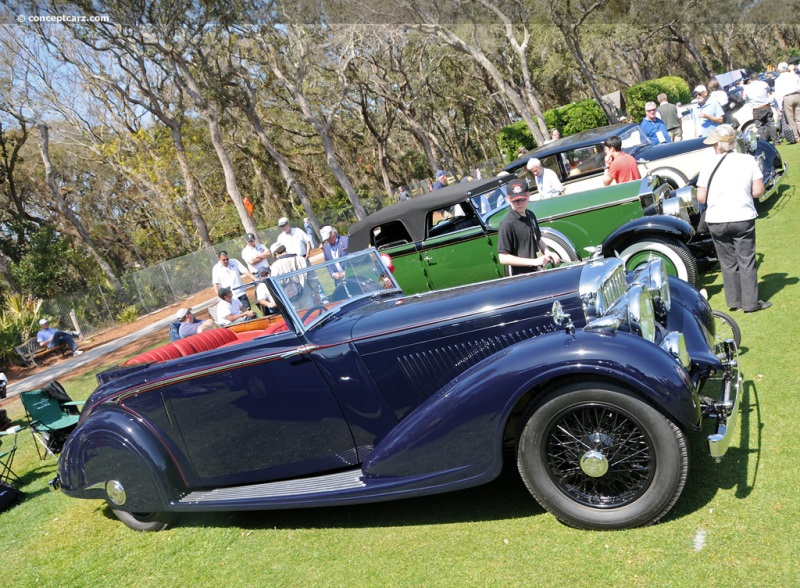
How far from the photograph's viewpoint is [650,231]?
7.11 meters

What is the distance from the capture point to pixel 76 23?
63.6 ft

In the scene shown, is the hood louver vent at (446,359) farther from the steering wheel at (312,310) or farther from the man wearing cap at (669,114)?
the man wearing cap at (669,114)

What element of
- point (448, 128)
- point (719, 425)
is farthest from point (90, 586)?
point (448, 128)

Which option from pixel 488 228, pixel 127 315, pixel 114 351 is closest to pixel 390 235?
pixel 488 228

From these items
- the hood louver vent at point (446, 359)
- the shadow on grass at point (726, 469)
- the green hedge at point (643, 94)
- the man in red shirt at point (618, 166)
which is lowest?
the shadow on grass at point (726, 469)

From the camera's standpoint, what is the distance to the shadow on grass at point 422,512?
13.3 feet

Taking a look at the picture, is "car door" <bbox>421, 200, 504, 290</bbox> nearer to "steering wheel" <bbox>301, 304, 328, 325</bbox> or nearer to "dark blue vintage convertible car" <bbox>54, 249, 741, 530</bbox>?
"dark blue vintage convertible car" <bbox>54, 249, 741, 530</bbox>

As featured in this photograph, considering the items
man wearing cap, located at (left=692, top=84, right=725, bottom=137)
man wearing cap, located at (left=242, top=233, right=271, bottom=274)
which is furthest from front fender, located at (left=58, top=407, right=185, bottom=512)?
man wearing cap, located at (left=692, top=84, right=725, bottom=137)

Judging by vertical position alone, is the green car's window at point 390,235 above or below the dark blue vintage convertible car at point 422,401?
above

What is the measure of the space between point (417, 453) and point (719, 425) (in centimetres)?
158

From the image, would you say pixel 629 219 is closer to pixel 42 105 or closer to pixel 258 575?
pixel 258 575

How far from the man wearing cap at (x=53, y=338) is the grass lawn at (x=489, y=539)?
14.0m

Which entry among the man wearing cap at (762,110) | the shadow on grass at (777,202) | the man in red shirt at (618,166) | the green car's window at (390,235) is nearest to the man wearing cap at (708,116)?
the man wearing cap at (762,110)

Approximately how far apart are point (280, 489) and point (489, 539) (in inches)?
54.1
